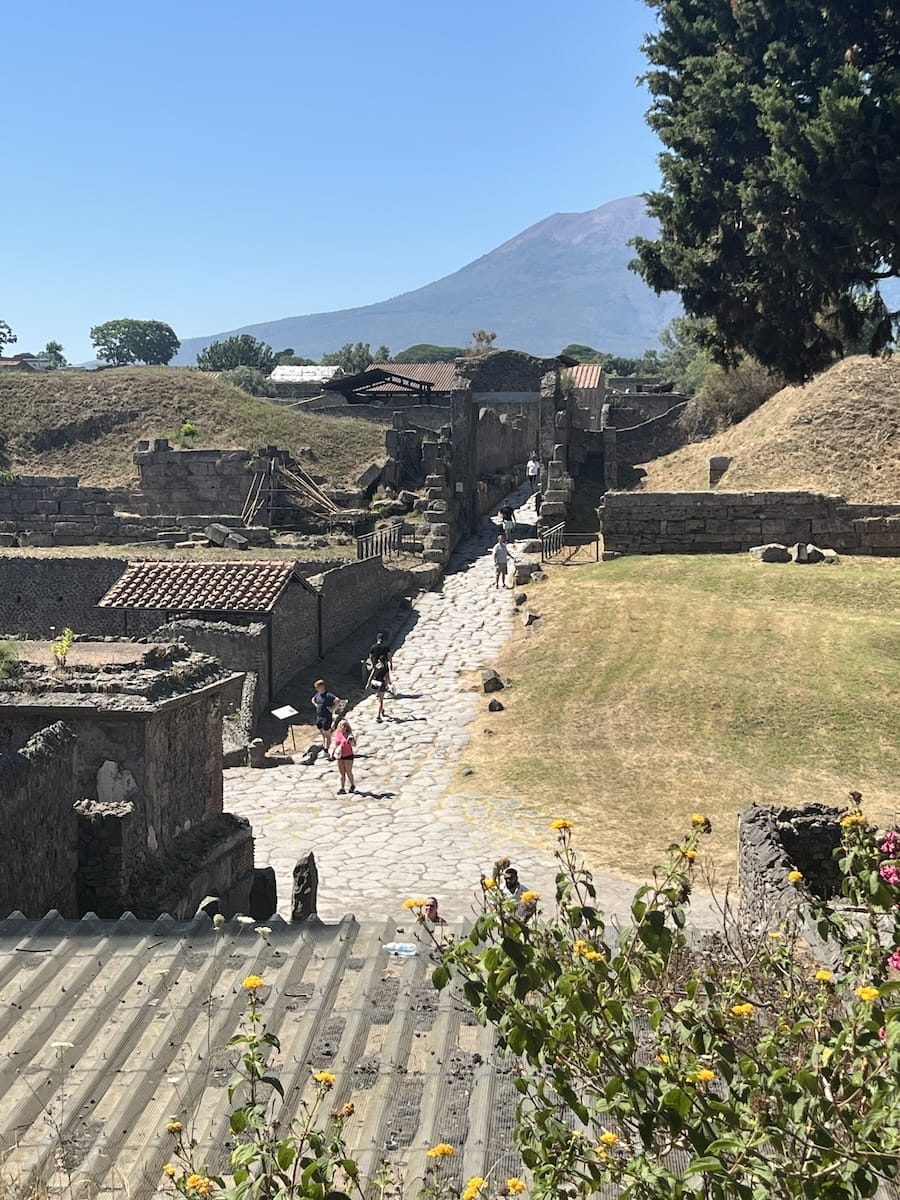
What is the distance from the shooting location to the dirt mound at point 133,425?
136ft

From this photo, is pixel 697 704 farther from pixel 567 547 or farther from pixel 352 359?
pixel 352 359

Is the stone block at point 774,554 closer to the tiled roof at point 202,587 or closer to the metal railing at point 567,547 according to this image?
the metal railing at point 567,547

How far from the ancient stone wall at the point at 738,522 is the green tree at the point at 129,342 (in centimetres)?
10911

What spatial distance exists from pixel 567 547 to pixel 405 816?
14.7 meters

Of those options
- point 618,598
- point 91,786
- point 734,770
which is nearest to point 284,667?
point 618,598

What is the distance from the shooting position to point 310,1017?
5414 millimetres

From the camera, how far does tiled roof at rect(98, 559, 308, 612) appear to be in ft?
67.7

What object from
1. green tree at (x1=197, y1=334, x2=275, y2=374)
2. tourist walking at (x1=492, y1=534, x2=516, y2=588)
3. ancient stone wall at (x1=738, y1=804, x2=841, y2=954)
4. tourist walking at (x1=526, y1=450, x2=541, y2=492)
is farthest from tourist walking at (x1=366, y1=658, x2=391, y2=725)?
green tree at (x1=197, y1=334, x2=275, y2=374)

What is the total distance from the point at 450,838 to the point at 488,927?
10.7 m

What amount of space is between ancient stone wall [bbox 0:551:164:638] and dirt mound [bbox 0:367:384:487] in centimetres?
1342

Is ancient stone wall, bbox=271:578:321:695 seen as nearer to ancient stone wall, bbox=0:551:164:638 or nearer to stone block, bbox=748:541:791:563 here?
ancient stone wall, bbox=0:551:164:638

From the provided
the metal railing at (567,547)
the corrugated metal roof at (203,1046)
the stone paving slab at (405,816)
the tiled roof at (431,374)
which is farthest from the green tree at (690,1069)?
the tiled roof at (431,374)

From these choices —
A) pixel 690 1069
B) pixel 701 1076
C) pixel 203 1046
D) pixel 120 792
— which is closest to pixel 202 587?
pixel 120 792

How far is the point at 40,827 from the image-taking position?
7.45 meters
